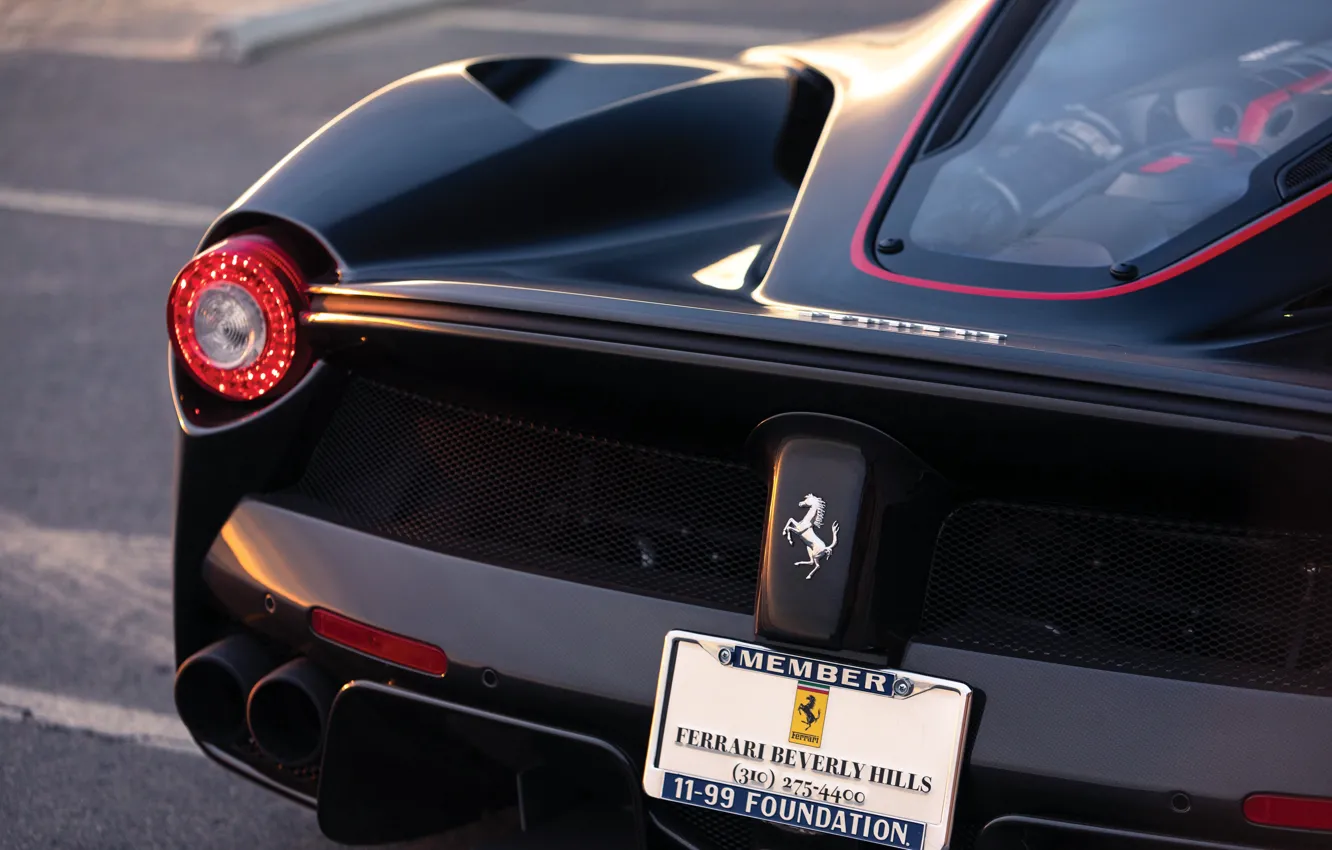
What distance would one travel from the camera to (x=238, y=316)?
207 centimetres

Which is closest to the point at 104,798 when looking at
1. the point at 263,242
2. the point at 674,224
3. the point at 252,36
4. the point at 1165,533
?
the point at 263,242

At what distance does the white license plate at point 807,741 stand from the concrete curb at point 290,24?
690cm

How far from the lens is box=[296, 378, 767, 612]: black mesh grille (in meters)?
1.93

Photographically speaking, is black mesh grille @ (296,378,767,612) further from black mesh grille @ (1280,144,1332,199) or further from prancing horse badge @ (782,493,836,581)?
black mesh grille @ (1280,144,1332,199)

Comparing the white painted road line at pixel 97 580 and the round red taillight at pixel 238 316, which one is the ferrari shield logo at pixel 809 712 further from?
the white painted road line at pixel 97 580

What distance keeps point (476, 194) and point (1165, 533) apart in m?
1.03

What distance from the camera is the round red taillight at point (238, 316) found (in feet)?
6.69

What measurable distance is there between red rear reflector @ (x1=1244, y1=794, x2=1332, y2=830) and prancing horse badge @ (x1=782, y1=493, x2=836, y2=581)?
0.50 meters

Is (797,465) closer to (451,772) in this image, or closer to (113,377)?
(451,772)

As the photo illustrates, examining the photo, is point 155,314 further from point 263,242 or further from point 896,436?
point 896,436

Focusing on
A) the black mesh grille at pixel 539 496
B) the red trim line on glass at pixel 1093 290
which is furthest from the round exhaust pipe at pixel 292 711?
the red trim line on glass at pixel 1093 290

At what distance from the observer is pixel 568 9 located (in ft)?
32.2

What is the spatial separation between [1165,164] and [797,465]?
801 millimetres

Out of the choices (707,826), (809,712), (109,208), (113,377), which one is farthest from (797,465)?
(109,208)
